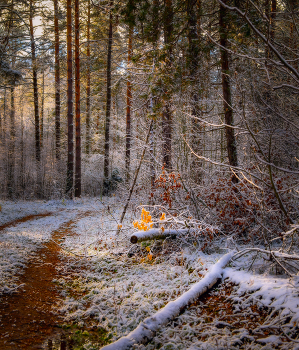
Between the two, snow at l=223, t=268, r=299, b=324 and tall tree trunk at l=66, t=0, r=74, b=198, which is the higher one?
tall tree trunk at l=66, t=0, r=74, b=198

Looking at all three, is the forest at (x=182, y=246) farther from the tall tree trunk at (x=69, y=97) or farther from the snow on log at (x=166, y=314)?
the tall tree trunk at (x=69, y=97)

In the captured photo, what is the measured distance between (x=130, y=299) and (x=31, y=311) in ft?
4.96

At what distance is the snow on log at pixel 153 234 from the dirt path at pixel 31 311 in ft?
5.50

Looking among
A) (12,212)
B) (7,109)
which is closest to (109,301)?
(12,212)

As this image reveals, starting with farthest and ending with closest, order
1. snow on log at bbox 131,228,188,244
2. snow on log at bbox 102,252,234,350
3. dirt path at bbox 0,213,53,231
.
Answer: dirt path at bbox 0,213,53,231 < snow on log at bbox 131,228,188,244 < snow on log at bbox 102,252,234,350

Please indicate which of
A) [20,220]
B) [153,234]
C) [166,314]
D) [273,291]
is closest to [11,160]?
[20,220]

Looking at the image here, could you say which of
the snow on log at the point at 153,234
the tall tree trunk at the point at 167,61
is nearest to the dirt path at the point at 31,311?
the snow on log at the point at 153,234

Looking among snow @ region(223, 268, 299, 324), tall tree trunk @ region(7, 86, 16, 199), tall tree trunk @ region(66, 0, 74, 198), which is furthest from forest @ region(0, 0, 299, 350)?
tall tree trunk @ region(7, 86, 16, 199)

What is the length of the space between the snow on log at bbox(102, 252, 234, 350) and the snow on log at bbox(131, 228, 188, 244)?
125 centimetres

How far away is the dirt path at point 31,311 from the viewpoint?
10.1 ft

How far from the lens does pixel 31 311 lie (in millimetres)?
3732

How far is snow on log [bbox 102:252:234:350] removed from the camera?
2604 millimetres

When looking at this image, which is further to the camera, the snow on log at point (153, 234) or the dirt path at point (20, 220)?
the dirt path at point (20, 220)

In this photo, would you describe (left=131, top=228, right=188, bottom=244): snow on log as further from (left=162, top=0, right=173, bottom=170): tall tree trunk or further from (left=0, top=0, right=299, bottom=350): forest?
(left=162, top=0, right=173, bottom=170): tall tree trunk
